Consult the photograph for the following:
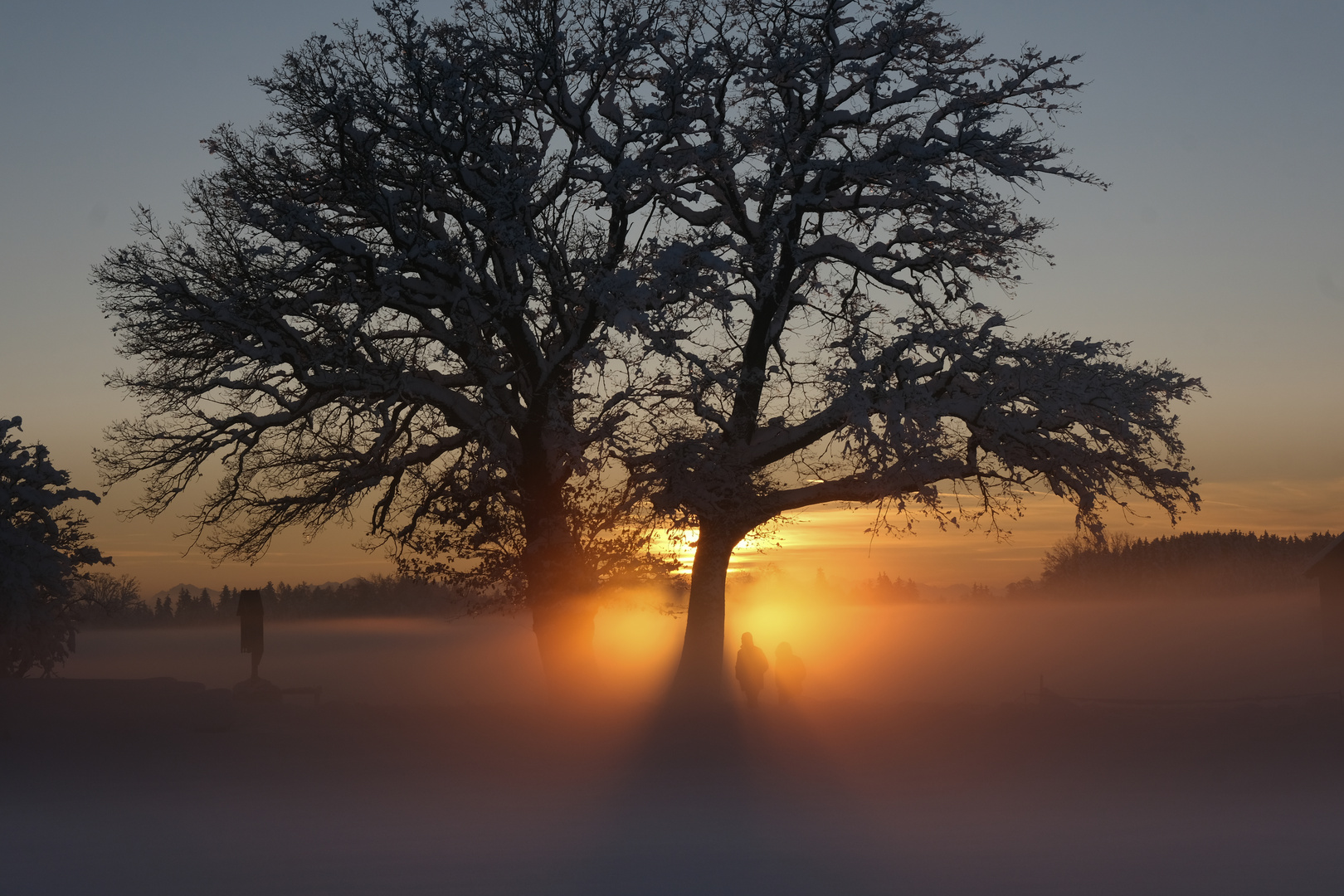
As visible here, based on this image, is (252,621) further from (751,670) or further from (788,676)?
(788,676)

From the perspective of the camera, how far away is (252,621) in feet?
78.2

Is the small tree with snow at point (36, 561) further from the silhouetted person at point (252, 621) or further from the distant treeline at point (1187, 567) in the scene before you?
the distant treeline at point (1187, 567)

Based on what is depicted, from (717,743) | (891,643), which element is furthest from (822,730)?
(891,643)

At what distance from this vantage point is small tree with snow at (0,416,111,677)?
23641mm

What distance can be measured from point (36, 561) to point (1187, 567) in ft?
316

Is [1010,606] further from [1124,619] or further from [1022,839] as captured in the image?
[1022,839]

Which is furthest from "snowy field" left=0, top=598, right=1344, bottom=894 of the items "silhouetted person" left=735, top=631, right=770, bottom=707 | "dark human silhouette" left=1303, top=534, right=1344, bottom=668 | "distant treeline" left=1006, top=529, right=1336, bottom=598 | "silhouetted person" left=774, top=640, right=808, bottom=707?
"distant treeline" left=1006, top=529, right=1336, bottom=598

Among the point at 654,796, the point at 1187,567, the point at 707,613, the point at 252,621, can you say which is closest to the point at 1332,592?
the point at 707,613

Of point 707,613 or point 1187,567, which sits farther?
point 1187,567

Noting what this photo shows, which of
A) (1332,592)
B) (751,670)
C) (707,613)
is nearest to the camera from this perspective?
(751,670)

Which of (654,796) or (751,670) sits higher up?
(751,670)

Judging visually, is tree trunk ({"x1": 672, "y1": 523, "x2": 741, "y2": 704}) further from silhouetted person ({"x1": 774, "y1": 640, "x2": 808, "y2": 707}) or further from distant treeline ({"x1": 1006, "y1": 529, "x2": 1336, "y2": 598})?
distant treeline ({"x1": 1006, "y1": 529, "x2": 1336, "y2": 598})

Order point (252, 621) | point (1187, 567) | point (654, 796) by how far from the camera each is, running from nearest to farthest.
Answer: point (654, 796) → point (252, 621) → point (1187, 567)

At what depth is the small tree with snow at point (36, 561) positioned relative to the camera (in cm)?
2364
